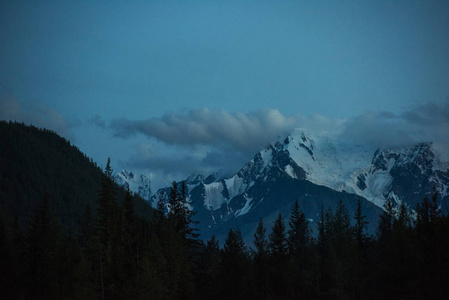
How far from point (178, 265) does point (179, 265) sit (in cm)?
102

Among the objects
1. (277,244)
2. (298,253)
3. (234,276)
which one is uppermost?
(298,253)

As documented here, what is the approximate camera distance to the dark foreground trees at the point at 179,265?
7788cm

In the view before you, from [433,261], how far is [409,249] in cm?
477

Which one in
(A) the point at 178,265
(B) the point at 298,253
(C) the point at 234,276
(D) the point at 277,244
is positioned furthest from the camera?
(B) the point at 298,253

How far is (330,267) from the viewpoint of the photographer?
10162 centimetres

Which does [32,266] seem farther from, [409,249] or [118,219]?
[409,249]

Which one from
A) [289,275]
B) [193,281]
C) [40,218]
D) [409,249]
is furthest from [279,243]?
[40,218]

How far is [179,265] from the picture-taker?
87.4m

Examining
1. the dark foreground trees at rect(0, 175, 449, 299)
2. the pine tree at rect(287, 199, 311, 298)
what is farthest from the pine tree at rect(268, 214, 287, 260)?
the pine tree at rect(287, 199, 311, 298)

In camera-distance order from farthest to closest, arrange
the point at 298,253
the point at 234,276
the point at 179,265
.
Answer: the point at 298,253 < the point at 234,276 < the point at 179,265

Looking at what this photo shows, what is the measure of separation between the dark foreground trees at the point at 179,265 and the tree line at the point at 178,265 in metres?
0.15

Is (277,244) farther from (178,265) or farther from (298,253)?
(178,265)

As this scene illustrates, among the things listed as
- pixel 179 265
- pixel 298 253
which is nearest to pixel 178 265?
pixel 179 265

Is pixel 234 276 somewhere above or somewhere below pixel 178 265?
below
